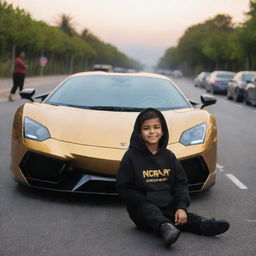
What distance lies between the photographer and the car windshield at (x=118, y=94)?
6.69m

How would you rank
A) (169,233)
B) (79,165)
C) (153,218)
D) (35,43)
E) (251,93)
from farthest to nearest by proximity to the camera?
(35,43) → (251,93) → (79,165) → (153,218) → (169,233)

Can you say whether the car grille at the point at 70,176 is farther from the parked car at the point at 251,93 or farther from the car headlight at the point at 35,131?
the parked car at the point at 251,93

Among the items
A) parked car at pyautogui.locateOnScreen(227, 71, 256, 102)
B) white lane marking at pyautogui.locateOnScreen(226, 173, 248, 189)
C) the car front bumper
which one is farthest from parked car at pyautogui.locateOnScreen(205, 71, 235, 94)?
the car front bumper

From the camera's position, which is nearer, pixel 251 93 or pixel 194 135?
pixel 194 135

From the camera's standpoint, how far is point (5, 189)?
605 centimetres

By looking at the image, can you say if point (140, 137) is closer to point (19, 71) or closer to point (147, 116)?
point (147, 116)

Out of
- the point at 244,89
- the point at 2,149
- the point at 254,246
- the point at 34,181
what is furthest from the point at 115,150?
the point at 244,89

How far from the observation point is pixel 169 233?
13.4 ft

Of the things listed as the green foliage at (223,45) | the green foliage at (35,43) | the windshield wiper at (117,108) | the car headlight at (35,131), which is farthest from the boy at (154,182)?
the green foliage at (223,45)

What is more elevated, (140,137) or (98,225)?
(140,137)

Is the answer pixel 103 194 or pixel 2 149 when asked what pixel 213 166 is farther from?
pixel 2 149

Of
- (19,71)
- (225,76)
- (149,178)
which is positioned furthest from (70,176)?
(225,76)

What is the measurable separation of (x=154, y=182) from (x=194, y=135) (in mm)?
1406

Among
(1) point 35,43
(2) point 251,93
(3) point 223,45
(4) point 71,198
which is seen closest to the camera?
(4) point 71,198
